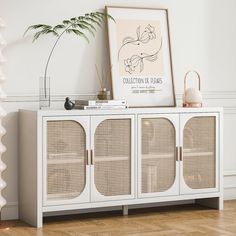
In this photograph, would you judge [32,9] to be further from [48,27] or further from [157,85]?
[157,85]

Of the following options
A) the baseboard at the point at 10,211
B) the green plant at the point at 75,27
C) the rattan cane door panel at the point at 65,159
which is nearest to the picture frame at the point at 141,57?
the green plant at the point at 75,27

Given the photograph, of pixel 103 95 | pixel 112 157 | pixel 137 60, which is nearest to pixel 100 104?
pixel 103 95

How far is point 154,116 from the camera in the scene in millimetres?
5207

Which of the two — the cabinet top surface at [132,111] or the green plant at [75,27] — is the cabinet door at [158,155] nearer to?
the cabinet top surface at [132,111]

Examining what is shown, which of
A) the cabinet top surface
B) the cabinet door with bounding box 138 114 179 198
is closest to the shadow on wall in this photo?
the cabinet top surface

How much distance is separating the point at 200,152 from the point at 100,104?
0.95m

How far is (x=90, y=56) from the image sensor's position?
5.39 meters

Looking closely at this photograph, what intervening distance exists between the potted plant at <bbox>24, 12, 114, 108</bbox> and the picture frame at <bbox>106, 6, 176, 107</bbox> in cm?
13

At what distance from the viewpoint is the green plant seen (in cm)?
514

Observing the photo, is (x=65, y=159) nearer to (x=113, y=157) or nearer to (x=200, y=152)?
(x=113, y=157)

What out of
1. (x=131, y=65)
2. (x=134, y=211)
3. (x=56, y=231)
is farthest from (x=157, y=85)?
(x=56, y=231)

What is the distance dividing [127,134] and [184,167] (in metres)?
0.57

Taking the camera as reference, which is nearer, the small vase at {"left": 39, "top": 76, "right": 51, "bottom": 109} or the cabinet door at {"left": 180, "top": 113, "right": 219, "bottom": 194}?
the small vase at {"left": 39, "top": 76, "right": 51, "bottom": 109}

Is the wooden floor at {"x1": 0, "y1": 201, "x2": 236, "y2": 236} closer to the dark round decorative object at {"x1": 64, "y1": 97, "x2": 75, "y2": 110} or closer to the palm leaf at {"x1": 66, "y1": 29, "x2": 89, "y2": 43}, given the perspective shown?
the dark round decorative object at {"x1": 64, "y1": 97, "x2": 75, "y2": 110}
